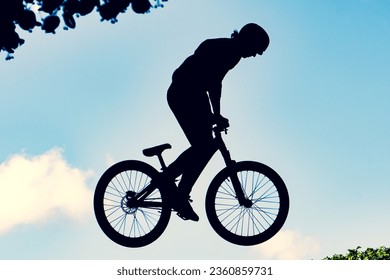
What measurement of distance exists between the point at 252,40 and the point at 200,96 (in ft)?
3.55

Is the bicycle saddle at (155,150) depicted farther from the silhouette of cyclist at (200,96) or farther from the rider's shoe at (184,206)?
the rider's shoe at (184,206)

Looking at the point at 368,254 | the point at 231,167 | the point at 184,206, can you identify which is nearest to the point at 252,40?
the point at 231,167

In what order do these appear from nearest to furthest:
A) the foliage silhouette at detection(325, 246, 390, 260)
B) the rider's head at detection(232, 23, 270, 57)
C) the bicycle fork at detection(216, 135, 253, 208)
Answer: the bicycle fork at detection(216, 135, 253, 208)
the rider's head at detection(232, 23, 270, 57)
the foliage silhouette at detection(325, 246, 390, 260)

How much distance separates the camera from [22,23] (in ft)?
25.7

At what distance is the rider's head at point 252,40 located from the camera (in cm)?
727

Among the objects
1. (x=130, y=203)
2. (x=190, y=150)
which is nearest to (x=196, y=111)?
(x=190, y=150)

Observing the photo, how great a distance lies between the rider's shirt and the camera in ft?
23.7

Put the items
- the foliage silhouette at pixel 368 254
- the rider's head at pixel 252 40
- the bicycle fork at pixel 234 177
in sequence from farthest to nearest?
the foliage silhouette at pixel 368 254 < the rider's head at pixel 252 40 < the bicycle fork at pixel 234 177

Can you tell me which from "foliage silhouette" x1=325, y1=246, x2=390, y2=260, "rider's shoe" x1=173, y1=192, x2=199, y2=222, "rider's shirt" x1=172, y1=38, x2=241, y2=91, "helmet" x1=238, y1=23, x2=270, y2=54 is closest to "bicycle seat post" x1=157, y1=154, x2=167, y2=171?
"rider's shoe" x1=173, y1=192, x2=199, y2=222

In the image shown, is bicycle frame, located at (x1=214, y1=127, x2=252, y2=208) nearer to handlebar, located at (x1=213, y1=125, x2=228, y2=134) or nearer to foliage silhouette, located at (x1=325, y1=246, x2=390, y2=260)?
handlebar, located at (x1=213, y1=125, x2=228, y2=134)

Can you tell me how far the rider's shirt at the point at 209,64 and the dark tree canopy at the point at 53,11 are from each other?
96 cm

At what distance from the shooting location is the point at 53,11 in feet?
25.2

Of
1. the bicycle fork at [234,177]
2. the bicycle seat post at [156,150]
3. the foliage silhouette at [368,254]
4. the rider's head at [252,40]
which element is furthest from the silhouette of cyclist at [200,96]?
the foliage silhouette at [368,254]
